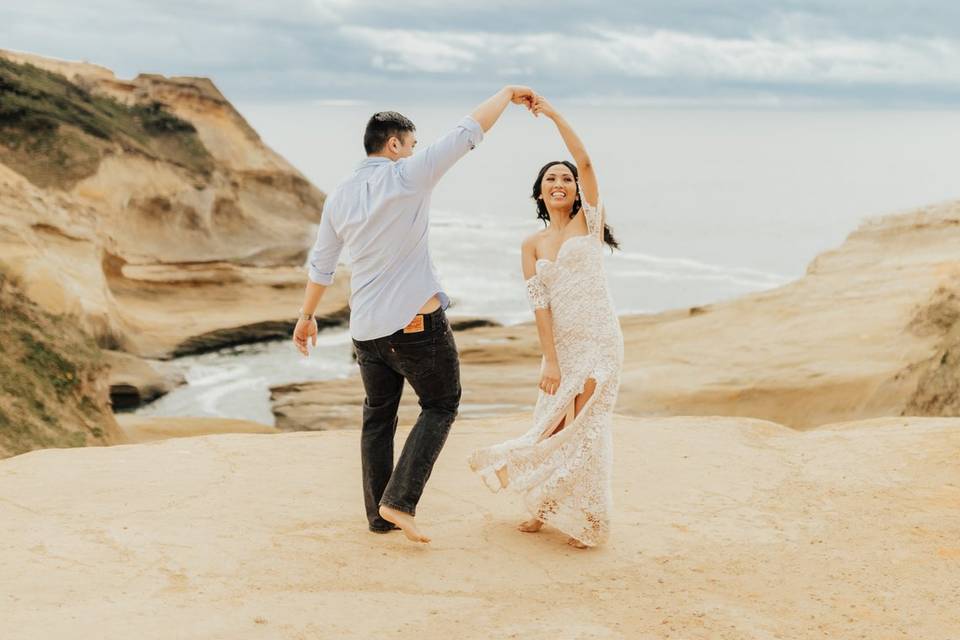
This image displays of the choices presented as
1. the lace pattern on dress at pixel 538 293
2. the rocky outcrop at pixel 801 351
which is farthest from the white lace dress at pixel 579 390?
the rocky outcrop at pixel 801 351

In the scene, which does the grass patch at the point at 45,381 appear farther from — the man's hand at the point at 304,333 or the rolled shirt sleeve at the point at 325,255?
the rolled shirt sleeve at the point at 325,255

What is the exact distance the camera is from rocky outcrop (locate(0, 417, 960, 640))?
12.8 feet

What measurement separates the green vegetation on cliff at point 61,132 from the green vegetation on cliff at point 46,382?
15543mm

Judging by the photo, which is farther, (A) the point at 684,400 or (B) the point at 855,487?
(A) the point at 684,400

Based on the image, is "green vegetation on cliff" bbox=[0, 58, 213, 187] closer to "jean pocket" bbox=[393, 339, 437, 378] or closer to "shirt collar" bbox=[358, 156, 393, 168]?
"shirt collar" bbox=[358, 156, 393, 168]

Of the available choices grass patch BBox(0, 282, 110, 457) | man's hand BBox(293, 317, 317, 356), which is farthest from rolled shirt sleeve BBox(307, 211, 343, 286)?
grass patch BBox(0, 282, 110, 457)

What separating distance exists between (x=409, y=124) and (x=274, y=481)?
2.32 m

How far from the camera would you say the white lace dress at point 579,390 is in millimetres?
4648

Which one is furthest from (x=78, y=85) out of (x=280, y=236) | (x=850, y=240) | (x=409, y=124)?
(x=409, y=124)

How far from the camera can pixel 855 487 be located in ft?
18.6

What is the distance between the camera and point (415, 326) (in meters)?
4.37

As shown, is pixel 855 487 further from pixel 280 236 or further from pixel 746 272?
pixel 746 272

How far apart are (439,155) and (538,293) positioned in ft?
2.92

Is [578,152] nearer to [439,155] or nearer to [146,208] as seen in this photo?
[439,155]
